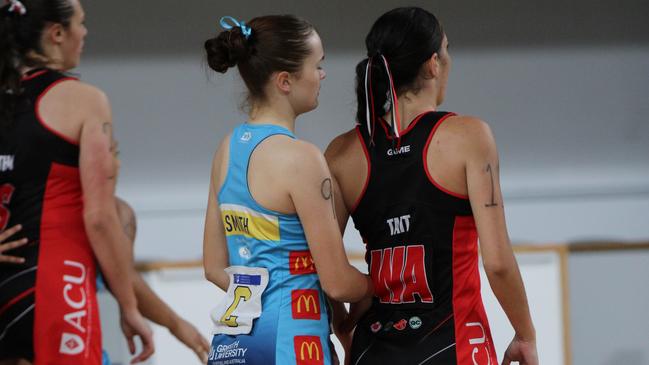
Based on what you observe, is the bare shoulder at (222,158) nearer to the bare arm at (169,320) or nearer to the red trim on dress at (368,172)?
the red trim on dress at (368,172)

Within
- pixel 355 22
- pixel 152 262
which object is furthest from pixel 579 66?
pixel 152 262

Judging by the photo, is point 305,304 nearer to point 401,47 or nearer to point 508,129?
point 401,47

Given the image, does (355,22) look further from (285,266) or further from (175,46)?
(285,266)

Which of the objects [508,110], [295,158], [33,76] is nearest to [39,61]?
[33,76]

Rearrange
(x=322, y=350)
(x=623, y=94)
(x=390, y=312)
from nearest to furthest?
(x=322, y=350) < (x=390, y=312) < (x=623, y=94)

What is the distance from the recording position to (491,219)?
2047 mm

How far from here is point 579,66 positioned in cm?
473

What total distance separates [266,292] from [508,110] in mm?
2906

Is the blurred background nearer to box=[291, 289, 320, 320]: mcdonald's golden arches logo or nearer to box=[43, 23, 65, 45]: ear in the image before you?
box=[43, 23, 65, 45]: ear

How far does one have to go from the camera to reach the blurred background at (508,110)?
4.61 metres

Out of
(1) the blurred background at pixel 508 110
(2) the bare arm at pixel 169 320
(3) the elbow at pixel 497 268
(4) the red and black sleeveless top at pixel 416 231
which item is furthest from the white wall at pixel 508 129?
(3) the elbow at pixel 497 268

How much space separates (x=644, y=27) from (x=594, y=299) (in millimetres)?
1332

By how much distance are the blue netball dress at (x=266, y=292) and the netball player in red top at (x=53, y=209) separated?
313 mm

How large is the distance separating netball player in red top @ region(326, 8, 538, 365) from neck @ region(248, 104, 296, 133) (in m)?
0.19
